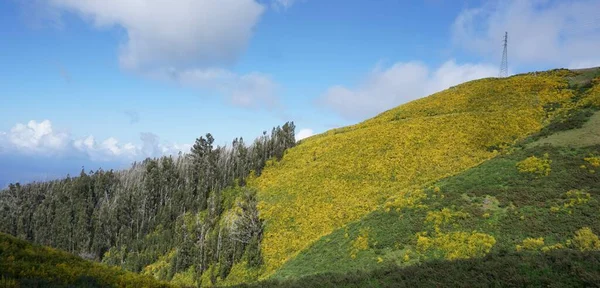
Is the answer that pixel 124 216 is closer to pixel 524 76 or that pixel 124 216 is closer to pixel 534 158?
pixel 534 158

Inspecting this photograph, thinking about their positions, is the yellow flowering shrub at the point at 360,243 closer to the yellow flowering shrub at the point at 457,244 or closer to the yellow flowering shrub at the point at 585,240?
the yellow flowering shrub at the point at 457,244

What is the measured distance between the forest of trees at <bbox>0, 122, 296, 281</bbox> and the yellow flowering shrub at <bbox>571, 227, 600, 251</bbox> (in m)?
32.3

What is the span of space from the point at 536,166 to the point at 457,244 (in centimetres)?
1534

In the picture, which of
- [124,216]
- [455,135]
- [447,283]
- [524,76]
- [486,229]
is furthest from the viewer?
[124,216]

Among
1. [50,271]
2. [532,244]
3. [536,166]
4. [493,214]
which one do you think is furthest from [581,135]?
[50,271]

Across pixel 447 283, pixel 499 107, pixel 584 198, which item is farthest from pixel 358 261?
Answer: pixel 499 107

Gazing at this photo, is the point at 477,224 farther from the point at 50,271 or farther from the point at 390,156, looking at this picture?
the point at 50,271

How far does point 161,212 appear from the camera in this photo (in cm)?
8625

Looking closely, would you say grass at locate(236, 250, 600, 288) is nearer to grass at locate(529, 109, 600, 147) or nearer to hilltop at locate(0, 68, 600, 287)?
hilltop at locate(0, 68, 600, 287)

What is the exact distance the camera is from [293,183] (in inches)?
2304

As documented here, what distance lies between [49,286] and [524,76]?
291 feet

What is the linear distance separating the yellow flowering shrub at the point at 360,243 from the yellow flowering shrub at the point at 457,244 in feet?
15.9

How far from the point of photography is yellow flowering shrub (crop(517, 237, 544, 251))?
23.3m

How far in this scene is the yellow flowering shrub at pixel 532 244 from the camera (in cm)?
2333
